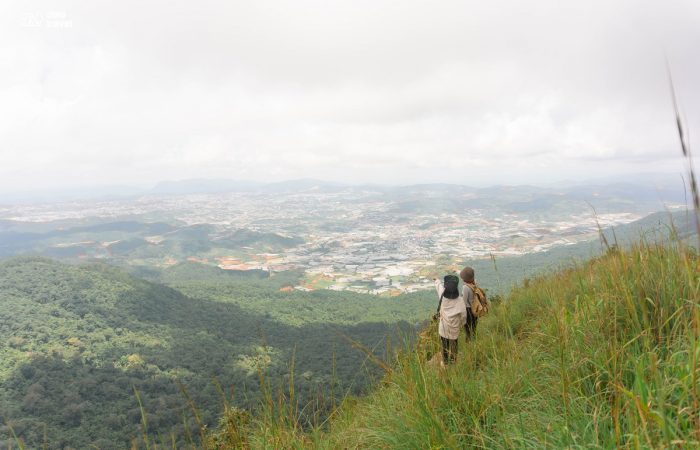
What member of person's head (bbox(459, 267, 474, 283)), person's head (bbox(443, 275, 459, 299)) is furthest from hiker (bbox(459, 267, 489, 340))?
person's head (bbox(443, 275, 459, 299))

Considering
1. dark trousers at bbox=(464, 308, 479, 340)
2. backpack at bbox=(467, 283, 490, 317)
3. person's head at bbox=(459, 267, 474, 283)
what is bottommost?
dark trousers at bbox=(464, 308, 479, 340)

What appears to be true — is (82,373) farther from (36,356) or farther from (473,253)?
(473,253)

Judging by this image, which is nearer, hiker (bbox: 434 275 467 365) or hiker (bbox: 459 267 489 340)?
hiker (bbox: 434 275 467 365)

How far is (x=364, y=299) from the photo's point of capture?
211ft

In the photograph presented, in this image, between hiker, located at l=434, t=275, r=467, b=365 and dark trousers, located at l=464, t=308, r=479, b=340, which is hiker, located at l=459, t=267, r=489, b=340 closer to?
dark trousers, located at l=464, t=308, r=479, b=340

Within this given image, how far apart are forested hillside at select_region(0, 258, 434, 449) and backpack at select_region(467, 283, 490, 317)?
647 inches

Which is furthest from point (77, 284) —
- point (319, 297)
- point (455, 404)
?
point (455, 404)

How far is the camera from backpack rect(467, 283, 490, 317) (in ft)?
14.8

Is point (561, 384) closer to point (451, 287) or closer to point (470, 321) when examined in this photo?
point (451, 287)

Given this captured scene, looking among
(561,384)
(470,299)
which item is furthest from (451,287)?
(561,384)

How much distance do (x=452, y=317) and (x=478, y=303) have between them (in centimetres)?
59

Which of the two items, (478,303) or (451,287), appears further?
(478,303)

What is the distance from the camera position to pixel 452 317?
4.17 m

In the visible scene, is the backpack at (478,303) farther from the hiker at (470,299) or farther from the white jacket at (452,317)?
the white jacket at (452,317)
